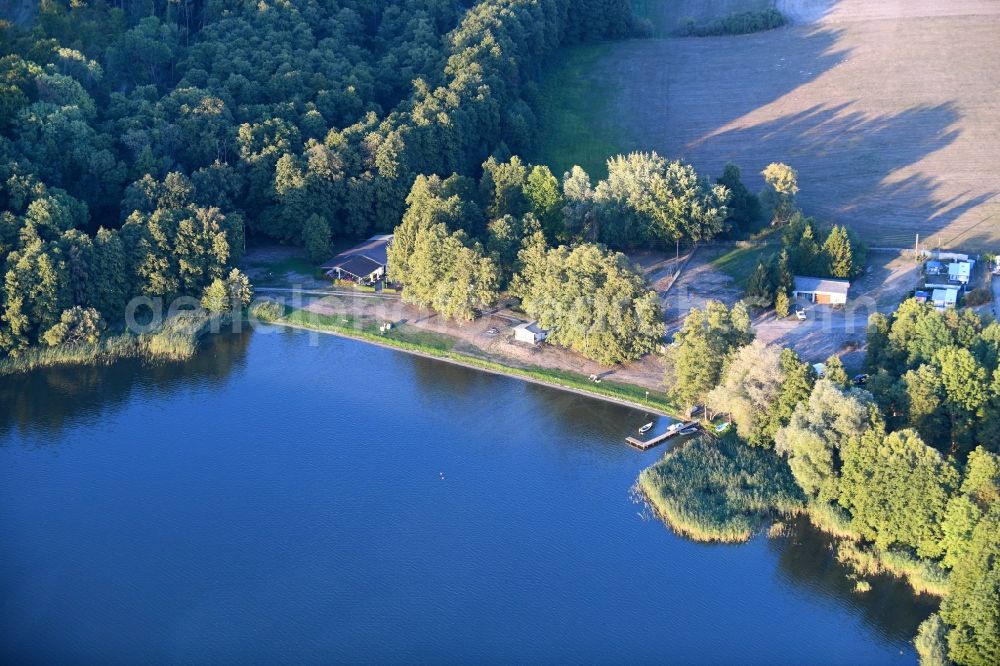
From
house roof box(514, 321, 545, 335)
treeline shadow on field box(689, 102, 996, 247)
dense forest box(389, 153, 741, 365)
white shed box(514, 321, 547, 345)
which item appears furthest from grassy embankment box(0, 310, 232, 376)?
treeline shadow on field box(689, 102, 996, 247)

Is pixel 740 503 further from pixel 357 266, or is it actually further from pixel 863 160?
pixel 863 160

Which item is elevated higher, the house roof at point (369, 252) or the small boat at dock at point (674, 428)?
the house roof at point (369, 252)

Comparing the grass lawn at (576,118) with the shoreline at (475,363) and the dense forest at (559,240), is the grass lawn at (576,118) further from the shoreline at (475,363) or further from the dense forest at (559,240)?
the shoreline at (475,363)

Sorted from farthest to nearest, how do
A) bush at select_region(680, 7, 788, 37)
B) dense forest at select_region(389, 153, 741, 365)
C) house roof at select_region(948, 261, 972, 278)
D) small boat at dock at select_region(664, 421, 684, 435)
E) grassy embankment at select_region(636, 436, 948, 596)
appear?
bush at select_region(680, 7, 788, 37) < house roof at select_region(948, 261, 972, 278) < dense forest at select_region(389, 153, 741, 365) < small boat at dock at select_region(664, 421, 684, 435) < grassy embankment at select_region(636, 436, 948, 596)

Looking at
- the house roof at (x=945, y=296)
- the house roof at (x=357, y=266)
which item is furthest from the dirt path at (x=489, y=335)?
the house roof at (x=945, y=296)

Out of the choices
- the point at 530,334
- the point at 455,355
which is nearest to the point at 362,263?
the point at 455,355

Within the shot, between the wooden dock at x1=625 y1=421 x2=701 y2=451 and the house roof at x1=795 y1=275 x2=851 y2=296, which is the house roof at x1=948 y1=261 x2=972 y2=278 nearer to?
the house roof at x1=795 y1=275 x2=851 y2=296

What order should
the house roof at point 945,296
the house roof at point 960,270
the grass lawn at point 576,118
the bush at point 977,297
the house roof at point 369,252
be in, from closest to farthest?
the house roof at point 945,296, the bush at point 977,297, the house roof at point 960,270, the house roof at point 369,252, the grass lawn at point 576,118
